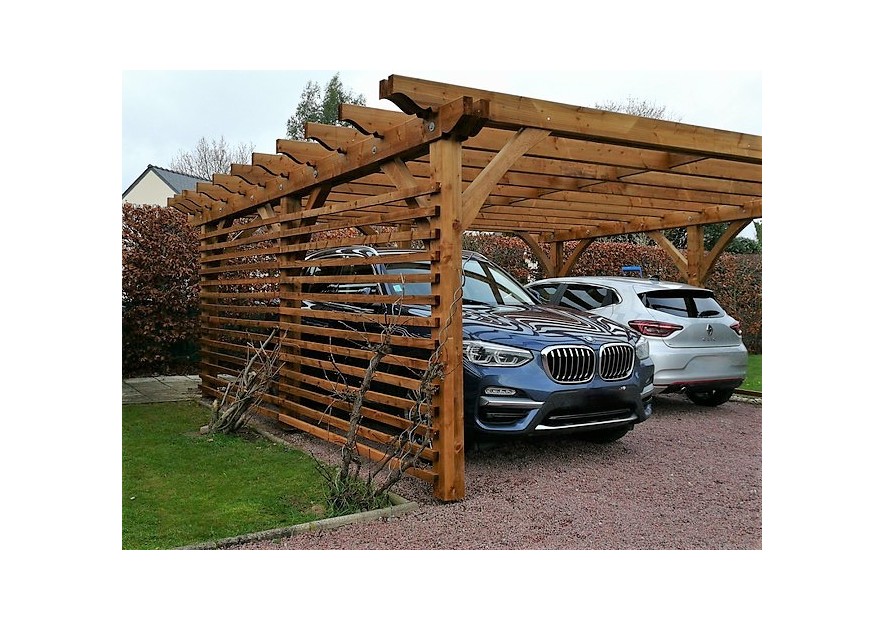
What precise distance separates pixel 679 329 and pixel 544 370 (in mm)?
3468

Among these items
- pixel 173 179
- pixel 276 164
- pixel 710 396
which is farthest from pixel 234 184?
pixel 173 179

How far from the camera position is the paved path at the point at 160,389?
9.95 m

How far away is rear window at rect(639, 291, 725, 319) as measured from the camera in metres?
8.95

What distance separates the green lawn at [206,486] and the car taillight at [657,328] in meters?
4.46

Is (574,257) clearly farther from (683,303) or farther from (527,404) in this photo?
(527,404)

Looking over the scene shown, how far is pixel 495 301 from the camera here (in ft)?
23.7

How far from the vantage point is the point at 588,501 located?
5.29 meters

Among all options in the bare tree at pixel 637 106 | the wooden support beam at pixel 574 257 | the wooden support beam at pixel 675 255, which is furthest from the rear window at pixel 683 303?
the bare tree at pixel 637 106

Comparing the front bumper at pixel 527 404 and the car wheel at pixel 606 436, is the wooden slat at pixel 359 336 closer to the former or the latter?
the front bumper at pixel 527 404

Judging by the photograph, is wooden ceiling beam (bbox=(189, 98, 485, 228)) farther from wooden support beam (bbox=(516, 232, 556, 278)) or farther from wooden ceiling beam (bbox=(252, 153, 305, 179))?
wooden support beam (bbox=(516, 232, 556, 278))

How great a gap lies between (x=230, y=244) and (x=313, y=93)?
2658 centimetres

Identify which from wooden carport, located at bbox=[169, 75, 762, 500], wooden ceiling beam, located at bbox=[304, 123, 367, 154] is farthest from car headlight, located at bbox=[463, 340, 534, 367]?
wooden ceiling beam, located at bbox=[304, 123, 367, 154]
